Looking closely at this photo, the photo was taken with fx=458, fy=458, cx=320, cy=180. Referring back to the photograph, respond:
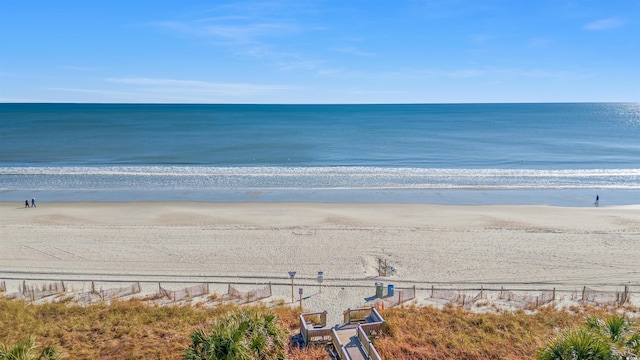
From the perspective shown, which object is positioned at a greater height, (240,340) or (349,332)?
(240,340)

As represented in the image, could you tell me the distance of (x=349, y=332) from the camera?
1341cm

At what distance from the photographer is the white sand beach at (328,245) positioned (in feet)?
63.2

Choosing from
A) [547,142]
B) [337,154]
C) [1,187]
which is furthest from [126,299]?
[547,142]

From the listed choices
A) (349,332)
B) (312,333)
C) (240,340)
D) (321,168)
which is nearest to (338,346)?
(312,333)

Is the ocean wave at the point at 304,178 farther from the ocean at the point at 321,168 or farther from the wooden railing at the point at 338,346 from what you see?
the wooden railing at the point at 338,346

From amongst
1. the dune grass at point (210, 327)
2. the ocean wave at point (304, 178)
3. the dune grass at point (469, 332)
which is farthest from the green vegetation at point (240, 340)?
the ocean wave at point (304, 178)

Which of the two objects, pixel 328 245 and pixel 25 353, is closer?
pixel 25 353

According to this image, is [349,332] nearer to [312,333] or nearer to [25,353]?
[312,333]

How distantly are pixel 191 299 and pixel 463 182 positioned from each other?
3100cm

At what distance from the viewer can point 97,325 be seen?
14.0 m

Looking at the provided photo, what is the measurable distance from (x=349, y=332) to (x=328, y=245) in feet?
33.0

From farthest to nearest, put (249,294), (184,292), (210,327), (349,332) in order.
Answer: (184,292), (249,294), (349,332), (210,327)

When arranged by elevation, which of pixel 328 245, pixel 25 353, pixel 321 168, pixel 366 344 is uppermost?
pixel 321 168

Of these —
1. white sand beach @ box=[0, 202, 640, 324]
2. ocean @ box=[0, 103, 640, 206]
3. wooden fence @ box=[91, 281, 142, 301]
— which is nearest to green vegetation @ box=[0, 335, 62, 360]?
wooden fence @ box=[91, 281, 142, 301]
